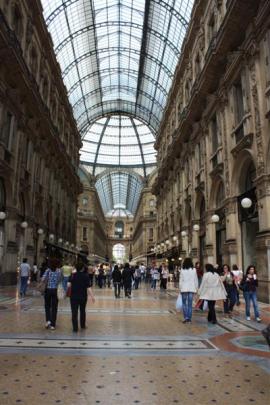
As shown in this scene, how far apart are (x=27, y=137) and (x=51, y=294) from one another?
19.8 m

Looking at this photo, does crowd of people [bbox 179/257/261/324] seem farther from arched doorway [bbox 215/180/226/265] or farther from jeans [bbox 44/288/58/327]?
arched doorway [bbox 215/180/226/265]

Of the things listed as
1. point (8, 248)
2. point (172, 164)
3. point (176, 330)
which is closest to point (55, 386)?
point (176, 330)

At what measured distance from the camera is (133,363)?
580cm

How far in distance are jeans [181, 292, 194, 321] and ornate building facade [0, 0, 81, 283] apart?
441 inches

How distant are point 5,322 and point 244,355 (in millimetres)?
6043

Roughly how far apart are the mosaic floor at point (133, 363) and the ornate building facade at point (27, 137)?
11.7m

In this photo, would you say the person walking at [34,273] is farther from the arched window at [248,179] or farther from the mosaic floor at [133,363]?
the mosaic floor at [133,363]

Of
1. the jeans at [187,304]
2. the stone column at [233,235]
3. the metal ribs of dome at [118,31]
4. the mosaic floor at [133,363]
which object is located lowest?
the mosaic floor at [133,363]

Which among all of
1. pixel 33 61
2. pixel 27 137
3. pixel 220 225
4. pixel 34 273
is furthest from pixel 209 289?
pixel 33 61

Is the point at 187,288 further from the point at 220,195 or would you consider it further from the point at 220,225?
the point at 220,195

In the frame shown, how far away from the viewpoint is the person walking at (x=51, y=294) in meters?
8.89

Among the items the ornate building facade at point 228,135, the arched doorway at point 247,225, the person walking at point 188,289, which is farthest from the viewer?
the arched doorway at point 247,225

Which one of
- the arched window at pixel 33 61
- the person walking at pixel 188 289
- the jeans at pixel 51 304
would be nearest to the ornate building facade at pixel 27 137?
the arched window at pixel 33 61

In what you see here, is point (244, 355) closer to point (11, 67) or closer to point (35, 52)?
point (11, 67)
